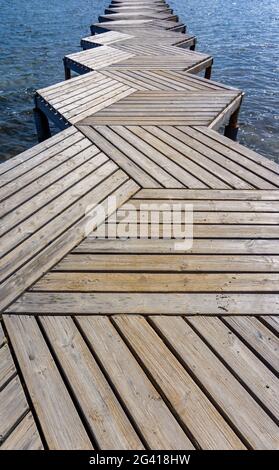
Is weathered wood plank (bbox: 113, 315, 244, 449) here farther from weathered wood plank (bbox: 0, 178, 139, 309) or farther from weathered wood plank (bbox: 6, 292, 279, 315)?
weathered wood plank (bbox: 0, 178, 139, 309)

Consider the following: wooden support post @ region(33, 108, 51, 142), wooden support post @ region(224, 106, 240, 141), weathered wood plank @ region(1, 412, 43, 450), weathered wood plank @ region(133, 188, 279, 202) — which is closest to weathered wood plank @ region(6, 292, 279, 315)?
weathered wood plank @ region(1, 412, 43, 450)

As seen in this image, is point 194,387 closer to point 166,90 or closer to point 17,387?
point 17,387

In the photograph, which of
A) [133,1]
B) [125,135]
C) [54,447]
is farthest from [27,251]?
[133,1]

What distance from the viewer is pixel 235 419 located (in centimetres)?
203

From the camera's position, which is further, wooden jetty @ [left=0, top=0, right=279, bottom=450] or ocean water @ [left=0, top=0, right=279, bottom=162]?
ocean water @ [left=0, top=0, right=279, bottom=162]

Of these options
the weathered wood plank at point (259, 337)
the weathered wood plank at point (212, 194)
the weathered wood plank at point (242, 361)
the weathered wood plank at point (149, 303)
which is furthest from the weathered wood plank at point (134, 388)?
the weathered wood plank at point (212, 194)

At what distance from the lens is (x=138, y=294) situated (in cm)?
271

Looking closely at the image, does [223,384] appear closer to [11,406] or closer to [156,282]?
[156,282]

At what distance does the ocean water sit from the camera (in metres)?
9.37

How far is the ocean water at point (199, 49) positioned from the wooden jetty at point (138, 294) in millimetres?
4573

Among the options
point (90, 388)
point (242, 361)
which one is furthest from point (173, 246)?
point (90, 388)

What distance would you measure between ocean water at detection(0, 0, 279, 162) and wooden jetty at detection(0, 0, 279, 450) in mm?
4573

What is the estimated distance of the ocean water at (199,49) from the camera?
9.37 metres

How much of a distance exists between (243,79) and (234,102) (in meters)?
7.64
